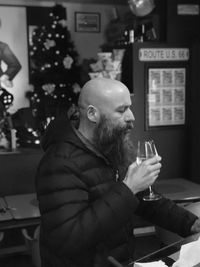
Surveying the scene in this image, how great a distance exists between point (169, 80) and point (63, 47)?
1.18 m

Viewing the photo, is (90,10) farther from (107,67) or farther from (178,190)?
(178,190)

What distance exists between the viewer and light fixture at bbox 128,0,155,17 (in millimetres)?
4184

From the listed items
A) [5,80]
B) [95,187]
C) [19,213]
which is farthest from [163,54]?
[95,187]

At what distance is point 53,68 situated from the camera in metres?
4.66

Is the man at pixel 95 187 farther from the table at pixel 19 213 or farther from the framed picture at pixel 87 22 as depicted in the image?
the framed picture at pixel 87 22

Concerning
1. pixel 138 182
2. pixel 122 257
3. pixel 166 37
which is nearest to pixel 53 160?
pixel 138 182

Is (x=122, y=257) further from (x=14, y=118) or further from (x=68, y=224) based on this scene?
(x=14, y=118)

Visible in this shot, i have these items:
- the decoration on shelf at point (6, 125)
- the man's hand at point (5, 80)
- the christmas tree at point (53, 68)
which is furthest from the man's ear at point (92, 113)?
the man's hand at point (5, 80)

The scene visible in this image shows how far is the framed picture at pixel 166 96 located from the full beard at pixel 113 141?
236cm

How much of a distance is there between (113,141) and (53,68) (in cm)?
285

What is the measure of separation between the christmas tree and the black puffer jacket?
8.65 feet

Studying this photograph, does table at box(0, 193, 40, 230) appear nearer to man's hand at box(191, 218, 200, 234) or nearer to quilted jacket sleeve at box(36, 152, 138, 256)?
quilted jacket sleeve at box(36, 152, 138, 256)

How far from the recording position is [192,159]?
4.57 metres

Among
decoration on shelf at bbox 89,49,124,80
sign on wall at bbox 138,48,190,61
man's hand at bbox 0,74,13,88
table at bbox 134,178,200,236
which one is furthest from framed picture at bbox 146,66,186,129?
man's hand at bbox 0,74,13,88
